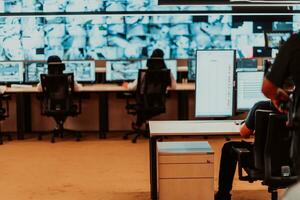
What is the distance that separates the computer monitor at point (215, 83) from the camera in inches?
205

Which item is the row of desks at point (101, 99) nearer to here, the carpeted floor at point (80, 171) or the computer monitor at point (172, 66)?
the computer monitor at point (172, 66)

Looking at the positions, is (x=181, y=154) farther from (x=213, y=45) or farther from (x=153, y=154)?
(x=213, y=45)

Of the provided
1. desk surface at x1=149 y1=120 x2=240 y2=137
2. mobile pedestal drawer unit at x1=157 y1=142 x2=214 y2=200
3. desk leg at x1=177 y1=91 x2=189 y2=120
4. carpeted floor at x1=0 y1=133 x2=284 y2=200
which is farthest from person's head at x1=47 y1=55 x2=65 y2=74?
mobile pedestal drawer unit at x1=157 y1=142 x2=214 y2=200

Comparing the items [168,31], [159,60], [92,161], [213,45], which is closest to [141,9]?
[168,31]

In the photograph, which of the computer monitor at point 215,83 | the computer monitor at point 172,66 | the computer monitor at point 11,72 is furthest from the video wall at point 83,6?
the computer monitor at point 215,83

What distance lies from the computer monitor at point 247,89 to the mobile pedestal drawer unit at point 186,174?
2.45ft

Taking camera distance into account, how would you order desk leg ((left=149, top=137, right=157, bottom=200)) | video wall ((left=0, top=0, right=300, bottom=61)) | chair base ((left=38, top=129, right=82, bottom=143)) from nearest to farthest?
desk leg ((left=149, top=137, right=157, bottom=200))
chair base ((left=38, top=129, right=82, bottom=143))
video wall ((left=0, top=0, right=300, bottom=61))

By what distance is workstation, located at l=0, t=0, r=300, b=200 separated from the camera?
15.6 feet

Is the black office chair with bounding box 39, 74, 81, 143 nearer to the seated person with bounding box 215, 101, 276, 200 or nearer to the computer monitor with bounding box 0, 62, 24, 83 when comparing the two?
the computer monitor with bounding box 0, 62, 24, 83

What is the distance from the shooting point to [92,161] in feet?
22.2

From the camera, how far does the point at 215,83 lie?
5246mm

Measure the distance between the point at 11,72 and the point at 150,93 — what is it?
87.8 inches

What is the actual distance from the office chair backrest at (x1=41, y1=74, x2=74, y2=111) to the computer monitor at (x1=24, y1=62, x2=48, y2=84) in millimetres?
758

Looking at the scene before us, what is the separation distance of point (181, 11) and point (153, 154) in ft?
18.7
